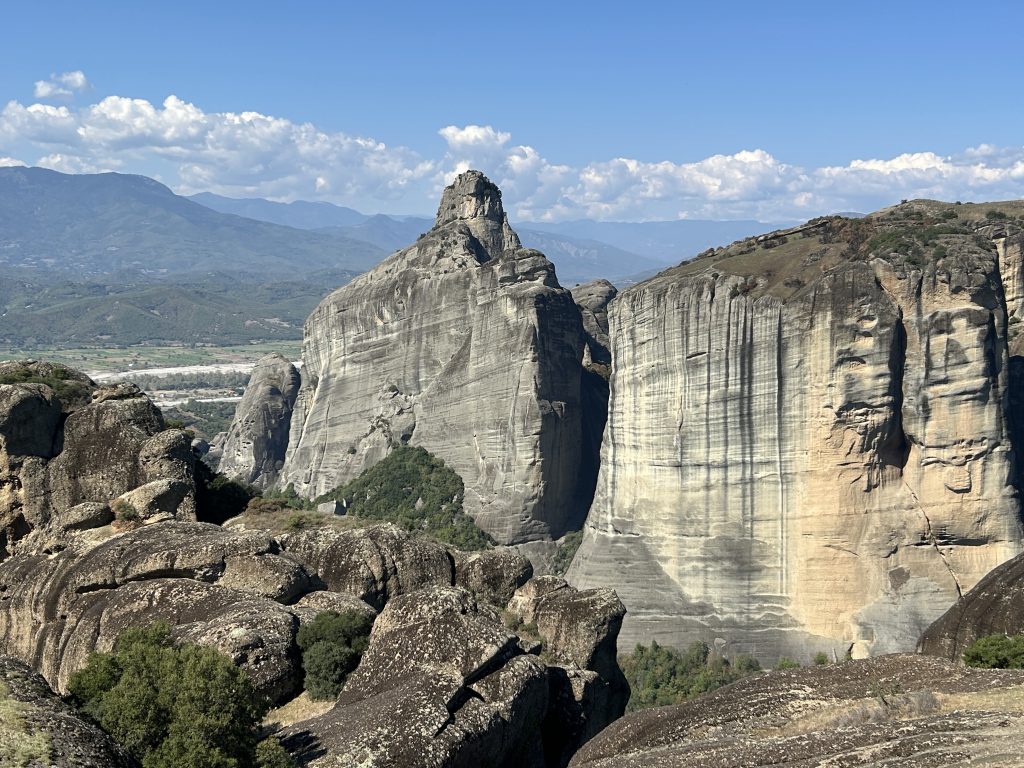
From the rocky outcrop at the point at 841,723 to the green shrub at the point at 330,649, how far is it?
168 inches

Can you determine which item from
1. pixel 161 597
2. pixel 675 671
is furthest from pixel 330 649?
pixel 675 671

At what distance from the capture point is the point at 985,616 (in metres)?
20.8

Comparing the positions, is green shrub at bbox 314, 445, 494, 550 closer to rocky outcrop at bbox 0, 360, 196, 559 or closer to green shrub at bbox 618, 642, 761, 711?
green shrub at bbox 618, 642, 761, 711

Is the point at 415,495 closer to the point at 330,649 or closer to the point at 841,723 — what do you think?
the point at 330,649

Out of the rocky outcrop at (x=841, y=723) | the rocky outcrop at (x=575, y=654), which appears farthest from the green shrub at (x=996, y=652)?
the rocky outcrop at (x=575, y=654)

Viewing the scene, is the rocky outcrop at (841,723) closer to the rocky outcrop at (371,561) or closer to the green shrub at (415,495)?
the rocky outcrop at (371,561)

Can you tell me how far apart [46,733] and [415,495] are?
54.9m

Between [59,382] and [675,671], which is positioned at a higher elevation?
[59,382]

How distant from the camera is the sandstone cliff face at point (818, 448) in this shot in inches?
1772

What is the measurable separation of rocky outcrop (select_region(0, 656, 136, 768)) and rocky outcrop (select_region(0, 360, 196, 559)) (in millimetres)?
12337

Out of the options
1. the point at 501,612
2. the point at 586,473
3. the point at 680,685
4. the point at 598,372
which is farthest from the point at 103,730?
the point at 598,372

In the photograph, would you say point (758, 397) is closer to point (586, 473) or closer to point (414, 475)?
point (586, 473)

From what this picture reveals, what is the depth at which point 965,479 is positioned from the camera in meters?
45.2

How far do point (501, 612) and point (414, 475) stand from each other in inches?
1819
